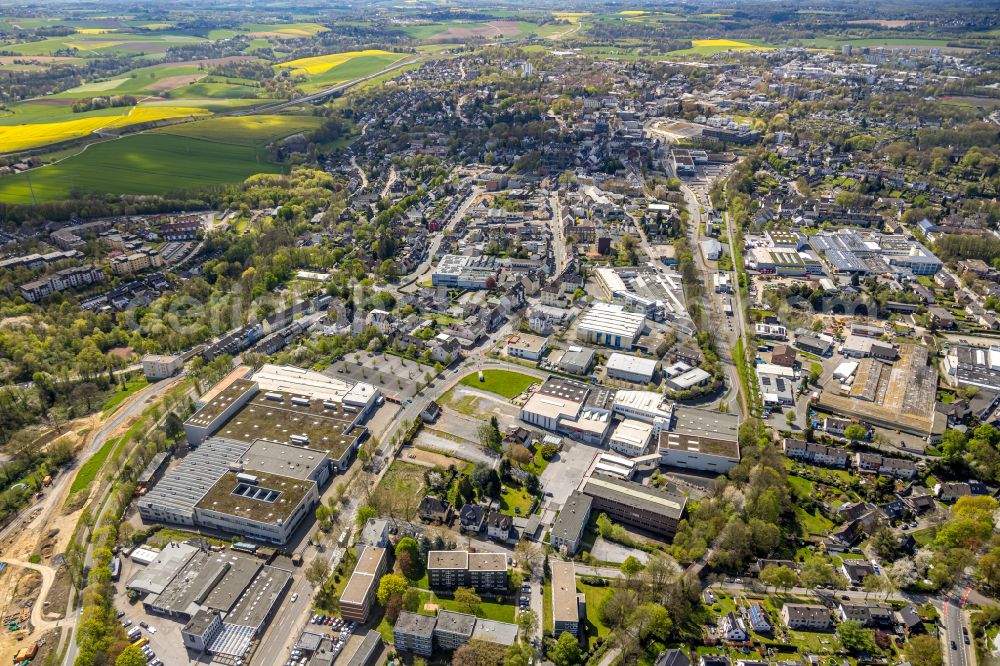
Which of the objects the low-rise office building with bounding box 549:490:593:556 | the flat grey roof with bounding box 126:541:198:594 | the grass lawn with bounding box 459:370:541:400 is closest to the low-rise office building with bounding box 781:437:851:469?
the low-rise office building with bounding box 549:490:593:556

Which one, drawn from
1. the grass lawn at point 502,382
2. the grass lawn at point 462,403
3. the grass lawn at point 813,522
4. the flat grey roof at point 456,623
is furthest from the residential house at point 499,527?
the grass lawn at point 813,522

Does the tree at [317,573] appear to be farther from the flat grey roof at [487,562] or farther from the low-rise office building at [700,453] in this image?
the low-rise office building at [700,453]

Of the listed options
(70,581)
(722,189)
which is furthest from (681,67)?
(70,581)

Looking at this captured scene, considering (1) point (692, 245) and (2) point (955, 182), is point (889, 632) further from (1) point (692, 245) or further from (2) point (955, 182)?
(2) point (955, 182)

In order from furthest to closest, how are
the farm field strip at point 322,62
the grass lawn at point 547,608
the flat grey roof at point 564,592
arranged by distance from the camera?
the farm field strip at point 322,62, the grass lawn at point 547,608, the flat grey roof at point 564,592

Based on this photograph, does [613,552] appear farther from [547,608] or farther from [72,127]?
[72,127]

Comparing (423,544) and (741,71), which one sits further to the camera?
(741,71)
